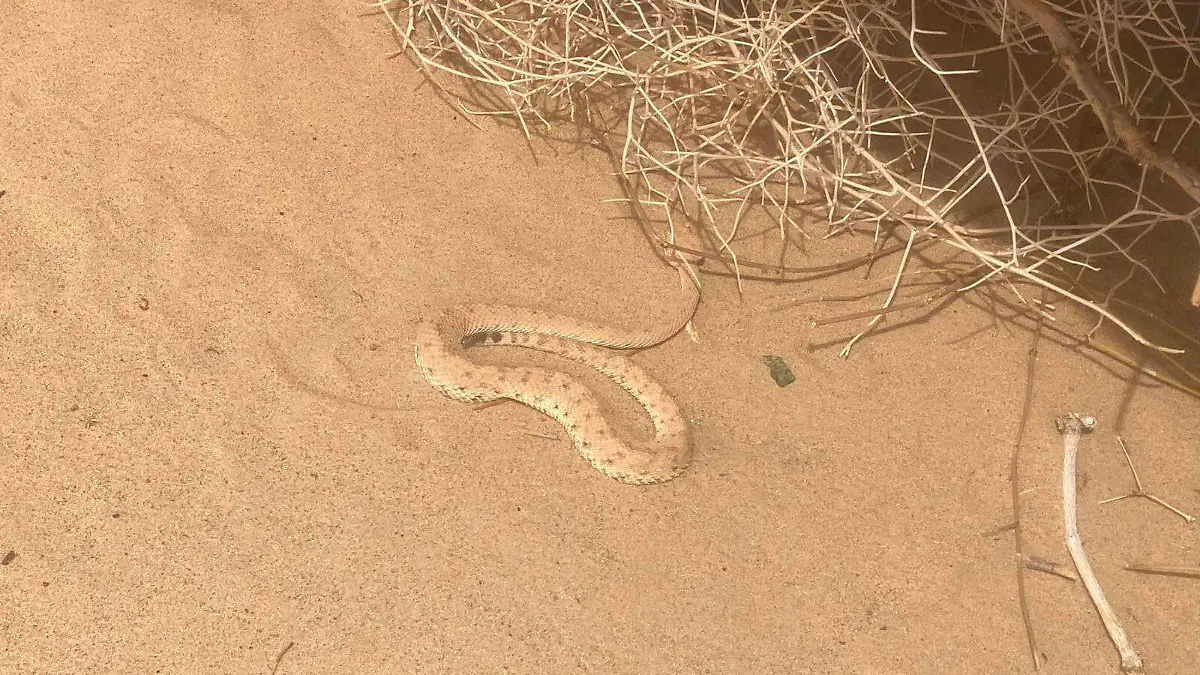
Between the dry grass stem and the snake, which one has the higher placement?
the snake

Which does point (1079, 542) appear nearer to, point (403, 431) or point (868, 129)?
point (868, 129)

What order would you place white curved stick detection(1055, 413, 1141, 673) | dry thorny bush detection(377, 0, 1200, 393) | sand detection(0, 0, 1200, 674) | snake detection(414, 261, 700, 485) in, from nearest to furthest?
sand detection(0, 0, 1200, 674)
white curved stick detection(1055, 413, 1141, 673)
snake detection(414, 261, 700, 485)
dry thorny bush detection(377, 0, 1200, 393)

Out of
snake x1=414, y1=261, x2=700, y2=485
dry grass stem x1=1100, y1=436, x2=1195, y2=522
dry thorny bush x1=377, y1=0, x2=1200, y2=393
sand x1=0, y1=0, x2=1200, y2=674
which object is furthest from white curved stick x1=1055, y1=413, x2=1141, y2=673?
snake x1=414, y1=261, x2=700, y2=485

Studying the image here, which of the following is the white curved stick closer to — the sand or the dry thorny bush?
the sand

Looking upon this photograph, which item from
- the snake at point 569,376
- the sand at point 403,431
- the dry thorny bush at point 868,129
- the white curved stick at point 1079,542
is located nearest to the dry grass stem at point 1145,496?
the sand at point 403,431

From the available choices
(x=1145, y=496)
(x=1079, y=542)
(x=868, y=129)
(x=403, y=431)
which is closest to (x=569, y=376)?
(x=403, y=431)

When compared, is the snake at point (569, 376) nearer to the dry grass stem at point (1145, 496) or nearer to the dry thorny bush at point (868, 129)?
the dry thorny bush at point (868, 129)

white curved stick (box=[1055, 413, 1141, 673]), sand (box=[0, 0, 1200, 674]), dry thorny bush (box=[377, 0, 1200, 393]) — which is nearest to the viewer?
sand (box=[0, 0, 1200, 674])

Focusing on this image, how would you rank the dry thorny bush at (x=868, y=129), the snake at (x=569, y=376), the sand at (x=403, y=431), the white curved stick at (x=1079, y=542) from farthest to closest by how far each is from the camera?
1. the dry thorny bush at (x=868, y=129)
2. the snake at (x=569, y=376)
3. the white curved stick at (x=1079, y=542)
4. the sand at (x=403, y=431)
